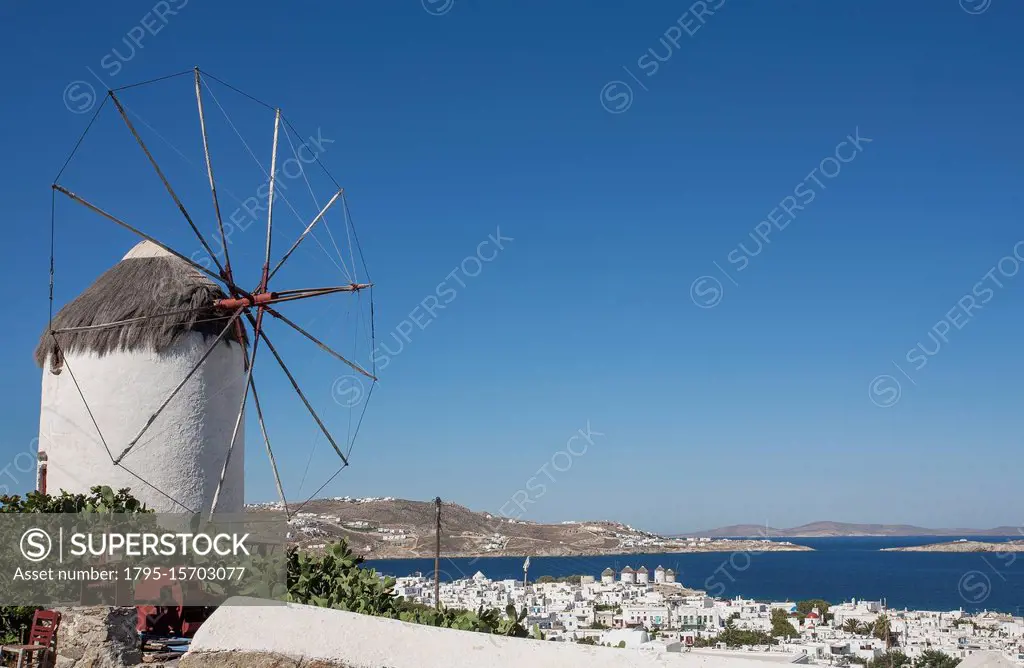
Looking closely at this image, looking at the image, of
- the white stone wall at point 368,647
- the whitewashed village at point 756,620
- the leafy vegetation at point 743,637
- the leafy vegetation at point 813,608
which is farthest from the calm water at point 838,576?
the white stone wall at point 368,647

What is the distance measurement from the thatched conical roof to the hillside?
3.37 m

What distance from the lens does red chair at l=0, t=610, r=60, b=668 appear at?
590 centimetres

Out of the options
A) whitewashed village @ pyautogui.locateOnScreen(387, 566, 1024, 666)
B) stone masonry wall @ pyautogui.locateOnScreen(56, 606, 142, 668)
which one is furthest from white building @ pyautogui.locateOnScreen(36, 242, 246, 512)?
whitewashed village @ pyautogui.locateOnScreen(387, 566, 1024, 666)

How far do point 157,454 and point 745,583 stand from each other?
132369mm

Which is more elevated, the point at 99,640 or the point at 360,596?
the point at 360,596

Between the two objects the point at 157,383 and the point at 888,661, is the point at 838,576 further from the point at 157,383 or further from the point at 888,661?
the point at 157,383

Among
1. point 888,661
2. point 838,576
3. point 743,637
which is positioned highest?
point 888,661

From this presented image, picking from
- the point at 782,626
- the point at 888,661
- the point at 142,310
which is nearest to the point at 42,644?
the point at 142,310

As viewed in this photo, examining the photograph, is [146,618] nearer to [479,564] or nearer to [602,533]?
[602,533]

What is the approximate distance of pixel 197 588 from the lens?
7086mm

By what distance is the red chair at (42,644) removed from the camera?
19.4 feet

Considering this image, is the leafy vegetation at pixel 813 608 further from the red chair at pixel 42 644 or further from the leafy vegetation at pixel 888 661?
the red chair at pixel 42 644

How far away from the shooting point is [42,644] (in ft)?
19.6

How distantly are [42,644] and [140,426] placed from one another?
20.7 feet
